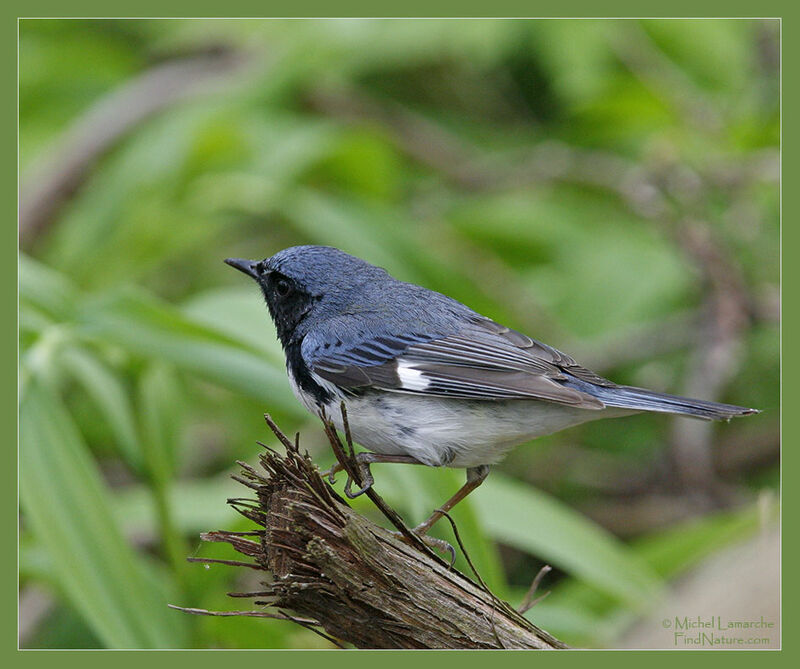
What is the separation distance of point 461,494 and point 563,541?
1.04 metres

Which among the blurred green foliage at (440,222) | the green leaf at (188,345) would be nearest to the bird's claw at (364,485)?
the green leaf at (188,345)

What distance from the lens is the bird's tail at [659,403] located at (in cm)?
144

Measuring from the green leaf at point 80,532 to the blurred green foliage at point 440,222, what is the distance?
0.53ft

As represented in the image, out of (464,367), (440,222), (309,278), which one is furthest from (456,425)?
(440,222)

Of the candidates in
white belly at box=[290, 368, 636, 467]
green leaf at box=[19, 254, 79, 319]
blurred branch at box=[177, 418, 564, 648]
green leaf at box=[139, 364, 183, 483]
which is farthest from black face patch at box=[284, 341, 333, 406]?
green leaf at box=[19, 254, 79, 319]

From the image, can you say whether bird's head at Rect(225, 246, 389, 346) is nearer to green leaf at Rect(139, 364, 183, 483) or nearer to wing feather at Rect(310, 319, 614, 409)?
wing feather at Rect(310, 319, 614, 409)

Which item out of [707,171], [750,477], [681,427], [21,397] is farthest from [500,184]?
[21,397]

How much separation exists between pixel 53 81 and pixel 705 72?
3571mm

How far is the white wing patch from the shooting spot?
5.42ft

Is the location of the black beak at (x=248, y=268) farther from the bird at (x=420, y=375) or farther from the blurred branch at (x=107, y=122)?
the blurred branch at (x=107, y=122)

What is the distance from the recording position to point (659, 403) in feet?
5.05

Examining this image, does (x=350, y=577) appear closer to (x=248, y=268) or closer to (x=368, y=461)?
(x=368, y=461)

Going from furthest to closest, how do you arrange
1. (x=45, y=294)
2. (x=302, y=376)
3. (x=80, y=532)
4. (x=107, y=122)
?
(x=107, y=122) < (x=45, y=294) < (x=80, y=532) < (x=302, y=376)

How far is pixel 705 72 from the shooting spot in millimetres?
4816
